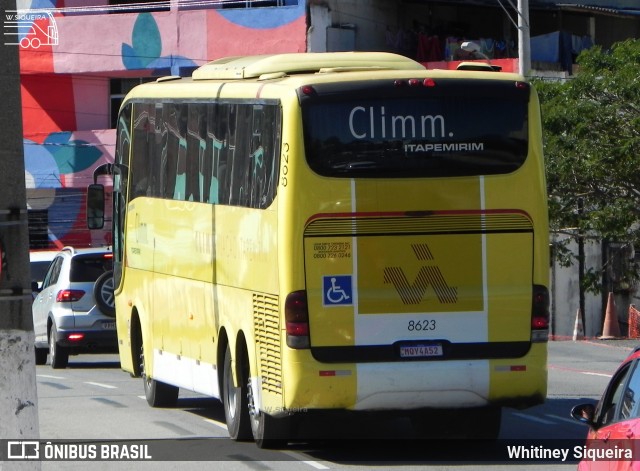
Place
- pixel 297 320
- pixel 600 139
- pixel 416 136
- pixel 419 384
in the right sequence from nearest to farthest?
pixel 297 320 < pixel 419 384 < pixel 416 136 < pixel 600 139

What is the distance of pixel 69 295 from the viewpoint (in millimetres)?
23359

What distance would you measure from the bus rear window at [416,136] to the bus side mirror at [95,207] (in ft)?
22.6

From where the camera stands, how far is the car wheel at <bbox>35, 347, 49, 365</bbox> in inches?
1011

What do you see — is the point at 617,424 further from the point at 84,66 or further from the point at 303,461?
the point at 84,66

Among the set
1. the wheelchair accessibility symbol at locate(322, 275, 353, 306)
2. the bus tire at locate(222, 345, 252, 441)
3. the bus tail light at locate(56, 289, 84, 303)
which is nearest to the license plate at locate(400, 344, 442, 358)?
the wheelchair accessibility symbol at locate(322, 275, 353, 306)

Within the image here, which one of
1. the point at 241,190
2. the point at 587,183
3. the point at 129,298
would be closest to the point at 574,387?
the point at 129,298

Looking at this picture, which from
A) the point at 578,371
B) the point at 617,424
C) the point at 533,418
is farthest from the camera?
the point at 578,371

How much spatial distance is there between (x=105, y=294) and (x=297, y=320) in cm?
1090

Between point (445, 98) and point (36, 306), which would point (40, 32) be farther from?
point (445, 98)

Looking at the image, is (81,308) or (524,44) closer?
(81,308)

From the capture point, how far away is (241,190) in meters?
13.0

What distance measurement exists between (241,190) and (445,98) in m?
2.22

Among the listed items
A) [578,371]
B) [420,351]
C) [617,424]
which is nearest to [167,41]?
[578,371]

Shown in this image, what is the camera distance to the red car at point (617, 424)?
6.91 metres
